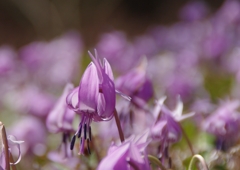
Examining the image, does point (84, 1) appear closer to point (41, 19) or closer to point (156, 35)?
point (41, 19)

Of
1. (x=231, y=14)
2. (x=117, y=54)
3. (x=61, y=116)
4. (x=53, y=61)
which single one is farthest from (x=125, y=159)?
(x=53, y=61)

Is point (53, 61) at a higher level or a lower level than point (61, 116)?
lower

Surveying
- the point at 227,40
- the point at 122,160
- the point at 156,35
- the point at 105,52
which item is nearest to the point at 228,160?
the point at 122,160

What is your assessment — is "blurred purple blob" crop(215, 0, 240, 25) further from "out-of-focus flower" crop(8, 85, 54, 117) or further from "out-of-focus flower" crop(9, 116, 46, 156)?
"out-of-focus flower" crop(9, 116, 46, 156)

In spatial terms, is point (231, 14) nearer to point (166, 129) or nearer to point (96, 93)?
point (166, 129)

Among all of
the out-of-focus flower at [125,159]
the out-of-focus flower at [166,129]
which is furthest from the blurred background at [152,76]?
the out-of-focus flower at [125,159]

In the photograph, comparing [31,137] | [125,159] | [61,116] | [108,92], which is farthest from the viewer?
[31,137]
